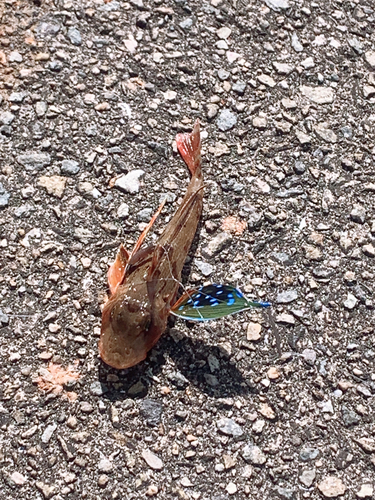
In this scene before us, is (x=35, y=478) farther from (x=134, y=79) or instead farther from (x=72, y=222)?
(x=134, y=79)

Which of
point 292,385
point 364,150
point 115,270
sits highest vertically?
point 364,150

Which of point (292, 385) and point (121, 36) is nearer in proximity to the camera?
point (292, 385)

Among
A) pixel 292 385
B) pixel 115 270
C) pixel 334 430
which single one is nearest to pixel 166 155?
pixel 115 270

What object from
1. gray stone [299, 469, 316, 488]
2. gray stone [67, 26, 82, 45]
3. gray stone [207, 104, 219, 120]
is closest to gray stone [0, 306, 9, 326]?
gray stone [299, 469, 316, 488]

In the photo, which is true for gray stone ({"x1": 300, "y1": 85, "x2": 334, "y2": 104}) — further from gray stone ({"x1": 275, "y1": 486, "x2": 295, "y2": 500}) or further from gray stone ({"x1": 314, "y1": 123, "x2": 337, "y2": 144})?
gray stone ({"x1": 275, "y1": 486, "x2": 295, "y2": 500})

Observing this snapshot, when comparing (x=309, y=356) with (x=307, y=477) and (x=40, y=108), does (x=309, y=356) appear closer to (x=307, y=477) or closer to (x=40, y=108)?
(x=307, y=477)

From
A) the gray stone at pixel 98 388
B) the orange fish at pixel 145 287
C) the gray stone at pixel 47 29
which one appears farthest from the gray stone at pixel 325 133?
the gray stone at pixel 98 388
